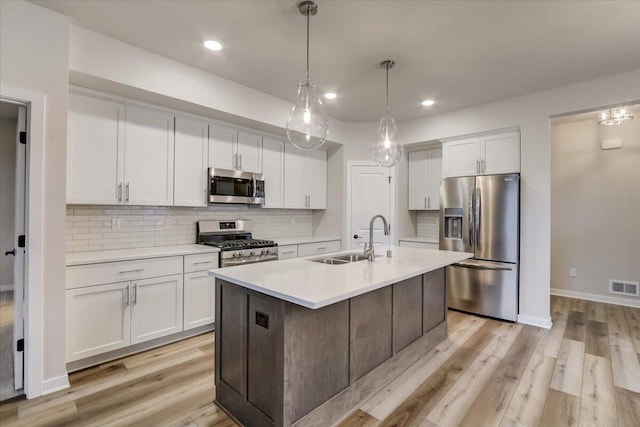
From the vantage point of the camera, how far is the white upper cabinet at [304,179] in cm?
462

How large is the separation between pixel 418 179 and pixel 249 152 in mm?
2773

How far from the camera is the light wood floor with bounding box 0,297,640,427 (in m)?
2.01

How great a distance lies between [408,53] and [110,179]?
9.86 feet

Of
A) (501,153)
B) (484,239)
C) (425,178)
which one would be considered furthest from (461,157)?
(484,239)

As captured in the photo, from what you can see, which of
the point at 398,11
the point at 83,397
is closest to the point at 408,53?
the point at 398,11

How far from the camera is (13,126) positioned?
243cm

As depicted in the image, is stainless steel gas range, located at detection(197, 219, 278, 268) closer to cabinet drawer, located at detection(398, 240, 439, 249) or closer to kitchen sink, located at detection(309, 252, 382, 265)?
kitchen sink, located at detection(309, 252, 382, 265)

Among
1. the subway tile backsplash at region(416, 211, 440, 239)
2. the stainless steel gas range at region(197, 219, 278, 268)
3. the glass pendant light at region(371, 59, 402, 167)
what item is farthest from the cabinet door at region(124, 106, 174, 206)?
the subway tile backsplash at region(416, 211, 440, 239)

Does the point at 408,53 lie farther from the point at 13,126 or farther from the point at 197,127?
the point at 13,126

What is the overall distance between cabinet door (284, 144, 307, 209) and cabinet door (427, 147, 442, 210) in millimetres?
1997

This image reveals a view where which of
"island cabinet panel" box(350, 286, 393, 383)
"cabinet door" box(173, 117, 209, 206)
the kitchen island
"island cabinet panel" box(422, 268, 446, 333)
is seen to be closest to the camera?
the kitchen island

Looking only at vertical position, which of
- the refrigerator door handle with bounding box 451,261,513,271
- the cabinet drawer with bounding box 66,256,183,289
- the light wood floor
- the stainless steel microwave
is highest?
the stainless steel microwave

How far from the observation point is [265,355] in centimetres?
179

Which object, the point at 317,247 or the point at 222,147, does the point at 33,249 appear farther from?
the point at 317,247
